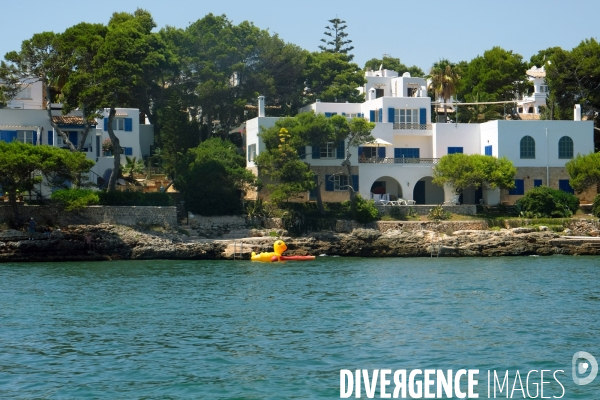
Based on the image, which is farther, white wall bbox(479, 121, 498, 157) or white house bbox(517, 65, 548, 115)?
white house bbox(517, 65, 548, 115)

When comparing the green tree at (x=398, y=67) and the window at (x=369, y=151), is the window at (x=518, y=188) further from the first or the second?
the green tree at (x=398, y=67)

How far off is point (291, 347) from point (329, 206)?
33382 mm

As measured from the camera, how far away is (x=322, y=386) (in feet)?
66.8

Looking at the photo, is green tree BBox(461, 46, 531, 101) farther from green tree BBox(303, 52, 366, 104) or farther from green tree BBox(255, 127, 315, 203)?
green tree BBox(255, 127, 315, 203)

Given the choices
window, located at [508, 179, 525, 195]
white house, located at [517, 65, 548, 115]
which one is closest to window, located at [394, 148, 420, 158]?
window, located at [508, 179, 525, 195]

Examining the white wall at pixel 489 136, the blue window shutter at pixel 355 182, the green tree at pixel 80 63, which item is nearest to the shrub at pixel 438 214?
the blue window shutter at pixel 355 182

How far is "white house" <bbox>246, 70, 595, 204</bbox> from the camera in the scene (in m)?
60.0

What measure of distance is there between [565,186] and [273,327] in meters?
39.0

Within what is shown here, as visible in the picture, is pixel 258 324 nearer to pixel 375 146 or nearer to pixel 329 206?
pixel 329 206

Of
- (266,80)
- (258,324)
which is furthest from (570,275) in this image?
(266,80)

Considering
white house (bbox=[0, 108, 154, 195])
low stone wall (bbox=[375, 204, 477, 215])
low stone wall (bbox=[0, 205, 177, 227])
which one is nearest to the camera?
low stone wall (bbox=[0, 205, 177, 227])

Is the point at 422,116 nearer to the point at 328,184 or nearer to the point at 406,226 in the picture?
the point at 328,184

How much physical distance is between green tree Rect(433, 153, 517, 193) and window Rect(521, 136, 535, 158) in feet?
9.62

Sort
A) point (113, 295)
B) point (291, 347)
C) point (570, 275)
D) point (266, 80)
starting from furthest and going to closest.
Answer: point (266, 80) → point (570, 275) → point (113, 295) → point (291, 347)
